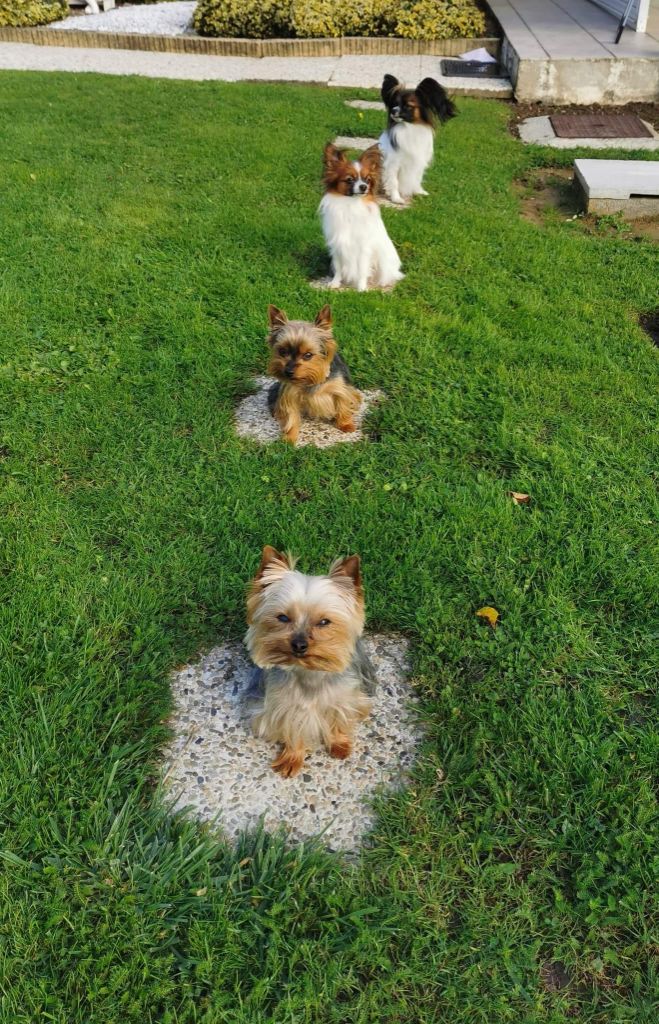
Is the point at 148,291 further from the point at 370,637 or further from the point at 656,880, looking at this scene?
the point at 656,880

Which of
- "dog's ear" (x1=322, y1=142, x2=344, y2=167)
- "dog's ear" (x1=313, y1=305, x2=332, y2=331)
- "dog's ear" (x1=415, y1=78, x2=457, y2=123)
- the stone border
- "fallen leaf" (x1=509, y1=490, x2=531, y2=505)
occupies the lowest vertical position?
"fallen leaf" (x1=509, y1=490, x2=531, y2=505)

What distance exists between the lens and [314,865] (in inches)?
103

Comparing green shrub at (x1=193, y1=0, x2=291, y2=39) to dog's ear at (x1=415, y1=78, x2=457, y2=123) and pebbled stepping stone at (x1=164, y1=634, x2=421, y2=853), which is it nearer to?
dog's ear at (x1=415, y1=78, x2=457, y2=123)

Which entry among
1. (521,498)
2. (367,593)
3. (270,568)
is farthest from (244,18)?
(270,568)

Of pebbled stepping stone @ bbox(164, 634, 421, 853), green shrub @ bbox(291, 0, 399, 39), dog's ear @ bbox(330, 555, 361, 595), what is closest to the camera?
dog's ear @ bbox(330, 555, 361, 595)

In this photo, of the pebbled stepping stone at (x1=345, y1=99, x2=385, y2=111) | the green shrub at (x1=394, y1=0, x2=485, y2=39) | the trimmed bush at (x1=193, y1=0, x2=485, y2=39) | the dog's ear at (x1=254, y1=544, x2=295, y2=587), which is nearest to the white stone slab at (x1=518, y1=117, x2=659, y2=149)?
the pebbled stepping stone at (x1=345, y1=99, x2=385, y2=111)

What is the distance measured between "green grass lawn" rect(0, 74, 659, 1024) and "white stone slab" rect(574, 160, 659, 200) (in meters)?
0.85

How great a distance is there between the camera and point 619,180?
298 inches

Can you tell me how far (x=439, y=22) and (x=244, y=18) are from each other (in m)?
3.95

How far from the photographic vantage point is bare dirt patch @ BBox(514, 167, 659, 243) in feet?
24.6

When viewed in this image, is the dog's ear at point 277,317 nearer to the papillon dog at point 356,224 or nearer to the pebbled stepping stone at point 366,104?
the papillon dog at point 356,224

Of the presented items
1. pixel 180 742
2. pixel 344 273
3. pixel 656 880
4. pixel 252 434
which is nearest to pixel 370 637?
pixel 180 742

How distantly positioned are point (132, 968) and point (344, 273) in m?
5.53

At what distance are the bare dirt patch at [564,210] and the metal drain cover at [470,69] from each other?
4.59 m
